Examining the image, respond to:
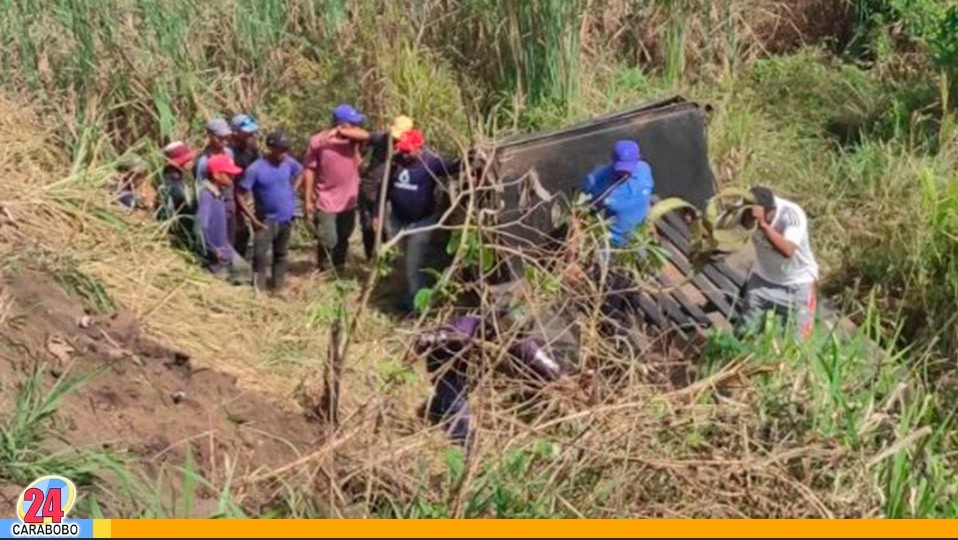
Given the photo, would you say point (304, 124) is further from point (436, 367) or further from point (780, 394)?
point (780, 394)

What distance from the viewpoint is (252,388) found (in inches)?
317

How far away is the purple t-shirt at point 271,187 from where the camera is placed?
9.73m

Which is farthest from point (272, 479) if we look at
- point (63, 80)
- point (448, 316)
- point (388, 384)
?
point (63, 80)

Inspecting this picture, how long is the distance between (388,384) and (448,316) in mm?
448

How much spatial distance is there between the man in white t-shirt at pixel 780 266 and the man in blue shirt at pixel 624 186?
2.40 feet

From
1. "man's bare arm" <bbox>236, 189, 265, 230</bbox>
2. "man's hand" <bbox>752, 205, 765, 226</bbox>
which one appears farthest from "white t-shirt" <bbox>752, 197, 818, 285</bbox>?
"man's bare arm" <bbox>236, 189, 265, 230</bbox>

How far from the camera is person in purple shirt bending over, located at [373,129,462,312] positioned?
31.5ft

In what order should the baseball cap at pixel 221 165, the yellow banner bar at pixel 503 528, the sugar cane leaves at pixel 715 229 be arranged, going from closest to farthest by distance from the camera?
the yellow banner bar at pixel 503 528 < the sugar cane leaves at pixel 715 229 < the baseball cap at pixel 221 165

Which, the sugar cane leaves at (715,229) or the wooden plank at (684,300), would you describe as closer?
the sugar cane leaves at (715,229)

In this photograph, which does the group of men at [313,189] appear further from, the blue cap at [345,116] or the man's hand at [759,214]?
the man's hand at [759,214]

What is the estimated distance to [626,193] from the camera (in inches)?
344

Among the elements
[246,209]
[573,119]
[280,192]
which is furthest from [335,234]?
[573,119]

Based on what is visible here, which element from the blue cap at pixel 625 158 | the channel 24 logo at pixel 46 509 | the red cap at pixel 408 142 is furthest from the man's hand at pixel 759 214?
the channel 24 logo at pixel 46 509

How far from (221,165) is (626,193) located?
264 centimetres
